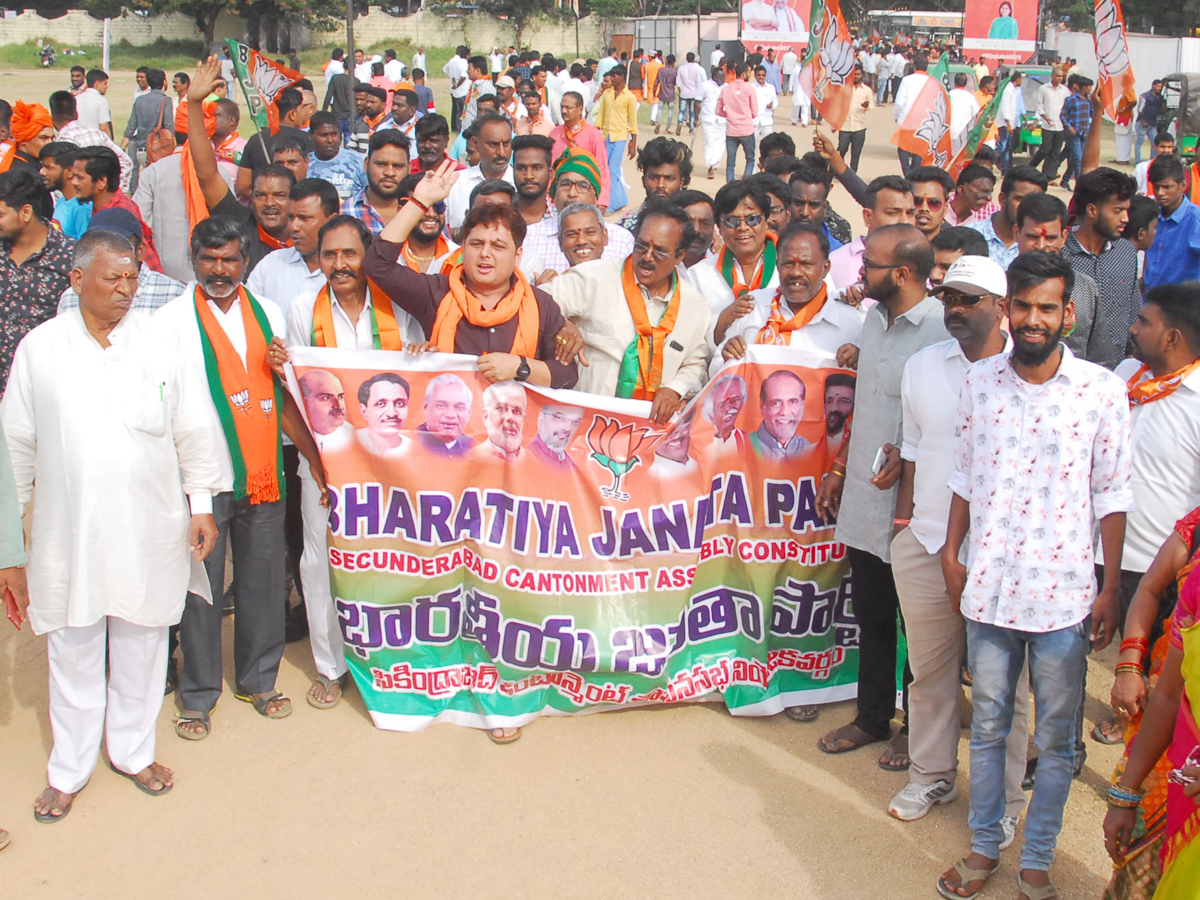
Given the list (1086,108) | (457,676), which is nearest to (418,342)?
(457,676)

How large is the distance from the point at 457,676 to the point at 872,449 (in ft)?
6.40

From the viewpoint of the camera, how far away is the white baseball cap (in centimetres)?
355

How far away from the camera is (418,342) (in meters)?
4.72

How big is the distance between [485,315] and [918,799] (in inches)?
98.4

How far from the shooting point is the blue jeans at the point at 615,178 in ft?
49.9

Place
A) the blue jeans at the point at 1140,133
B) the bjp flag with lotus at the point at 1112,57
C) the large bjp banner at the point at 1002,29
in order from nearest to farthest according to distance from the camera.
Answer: the bjp flag with lotus at the point at 1112,57 → the blue jeans at the point at 1140,133 → the large bjp banner at the point at 1002,29

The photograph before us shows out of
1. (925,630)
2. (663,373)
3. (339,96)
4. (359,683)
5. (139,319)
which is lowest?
(359,683)

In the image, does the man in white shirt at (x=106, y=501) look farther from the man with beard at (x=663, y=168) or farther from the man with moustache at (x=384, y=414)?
the man with beard at (x=663, y=168)

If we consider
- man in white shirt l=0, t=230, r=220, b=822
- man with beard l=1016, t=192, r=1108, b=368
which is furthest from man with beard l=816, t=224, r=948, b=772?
man in white shirt l=0, t=230, r=220, b=822

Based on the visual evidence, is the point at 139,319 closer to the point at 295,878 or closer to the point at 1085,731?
the point at 295,878

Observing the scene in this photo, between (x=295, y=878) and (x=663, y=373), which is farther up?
(x=663, y=373)

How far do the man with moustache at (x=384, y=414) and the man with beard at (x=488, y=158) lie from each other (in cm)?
318

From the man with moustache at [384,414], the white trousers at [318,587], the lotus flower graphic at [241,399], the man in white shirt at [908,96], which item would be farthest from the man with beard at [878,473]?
the man in white shirt at [908,96]

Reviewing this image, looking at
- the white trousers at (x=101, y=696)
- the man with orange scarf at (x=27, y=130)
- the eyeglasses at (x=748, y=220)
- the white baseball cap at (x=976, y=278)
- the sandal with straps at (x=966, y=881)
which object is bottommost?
the sandal with straps at (x=966, y=881)
